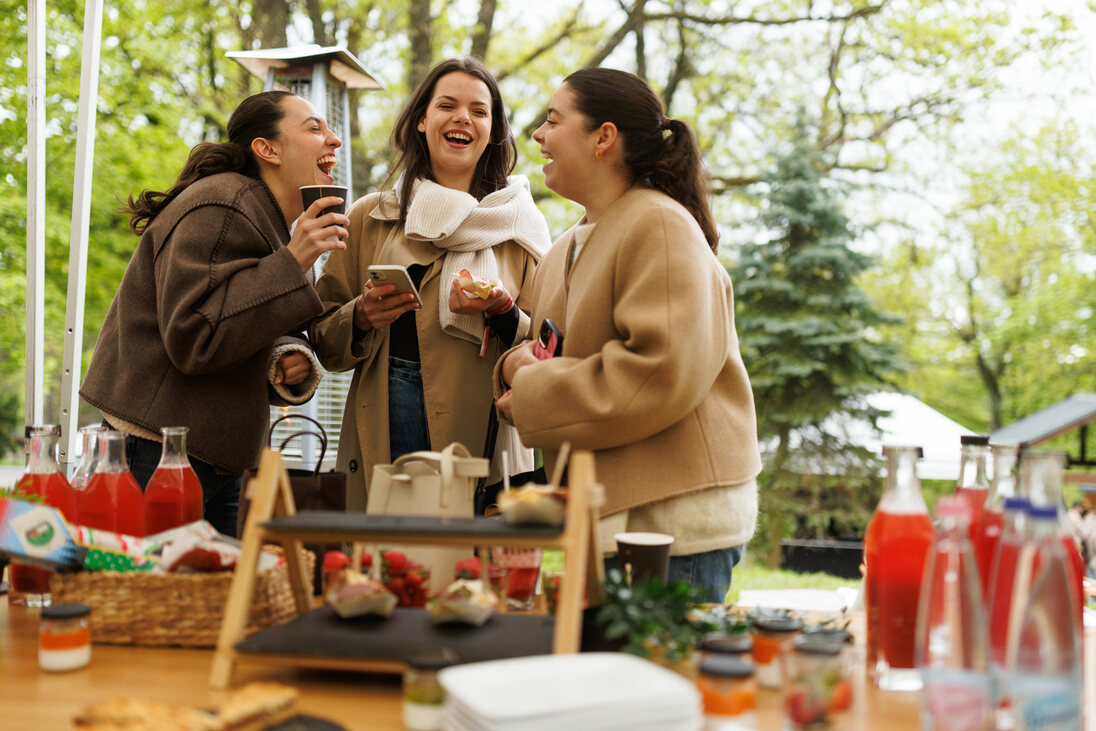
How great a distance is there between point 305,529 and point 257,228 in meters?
1.09

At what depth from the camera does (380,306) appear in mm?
2199

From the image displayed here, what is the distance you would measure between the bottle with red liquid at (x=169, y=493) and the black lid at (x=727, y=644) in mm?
961

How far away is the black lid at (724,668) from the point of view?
1.06 m

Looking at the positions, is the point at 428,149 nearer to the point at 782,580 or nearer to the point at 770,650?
the point at 770,650

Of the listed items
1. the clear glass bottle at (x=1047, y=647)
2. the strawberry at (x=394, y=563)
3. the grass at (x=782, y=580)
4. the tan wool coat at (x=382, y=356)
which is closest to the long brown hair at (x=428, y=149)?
the tan wool coat at (x=382, y=356)

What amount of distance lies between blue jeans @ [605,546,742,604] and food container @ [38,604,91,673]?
0.87 meters

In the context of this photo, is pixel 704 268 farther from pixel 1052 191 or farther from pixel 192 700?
pixel 1052 191

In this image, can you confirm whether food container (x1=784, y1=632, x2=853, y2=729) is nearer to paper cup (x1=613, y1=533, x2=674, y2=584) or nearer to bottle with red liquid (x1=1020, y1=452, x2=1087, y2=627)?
bottle with red liquid (x1=1020, y1=452, x2=1087, y2=627)

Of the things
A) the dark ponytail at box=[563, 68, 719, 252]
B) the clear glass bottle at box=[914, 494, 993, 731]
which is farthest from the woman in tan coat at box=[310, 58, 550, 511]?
the clear glass bottle at box=[914, 494, 993, 731]

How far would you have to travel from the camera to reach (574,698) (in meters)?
0.94

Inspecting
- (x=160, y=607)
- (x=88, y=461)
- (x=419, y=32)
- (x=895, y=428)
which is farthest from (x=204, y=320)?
(x=419, y=32)

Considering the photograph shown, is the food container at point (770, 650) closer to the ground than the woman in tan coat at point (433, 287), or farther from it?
closer to the ground

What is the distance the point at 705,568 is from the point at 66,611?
41.9 inches

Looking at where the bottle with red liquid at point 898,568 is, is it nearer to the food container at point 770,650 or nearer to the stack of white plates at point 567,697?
the food container at point 770,650
